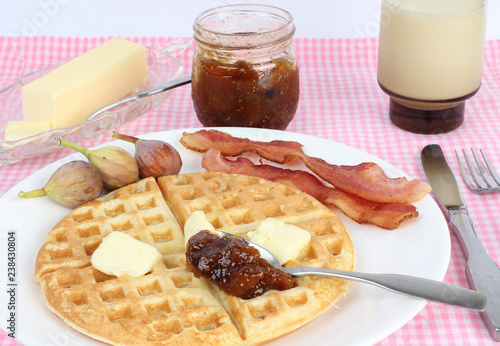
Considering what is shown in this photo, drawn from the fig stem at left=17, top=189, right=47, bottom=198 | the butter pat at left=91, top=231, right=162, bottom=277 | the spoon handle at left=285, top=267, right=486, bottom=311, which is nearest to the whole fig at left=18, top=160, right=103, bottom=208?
the fig stem at left=17, top=189, right=47, bottom=198

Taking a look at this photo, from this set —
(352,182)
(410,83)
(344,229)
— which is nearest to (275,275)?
(344,229)

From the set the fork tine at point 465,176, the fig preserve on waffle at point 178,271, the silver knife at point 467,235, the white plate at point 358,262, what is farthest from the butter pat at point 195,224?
the fork tine at point 465,176

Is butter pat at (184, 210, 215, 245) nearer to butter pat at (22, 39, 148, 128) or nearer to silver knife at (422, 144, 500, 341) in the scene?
→ silver knife at (422, 144, 500, 341)

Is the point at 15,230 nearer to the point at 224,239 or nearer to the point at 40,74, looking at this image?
the point at 224,239

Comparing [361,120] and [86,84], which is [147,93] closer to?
[86,84]

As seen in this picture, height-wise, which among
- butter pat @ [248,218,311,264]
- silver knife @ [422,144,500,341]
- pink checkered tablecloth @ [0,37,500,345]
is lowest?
pink checkered tablecloth @ [0,37,500,345]

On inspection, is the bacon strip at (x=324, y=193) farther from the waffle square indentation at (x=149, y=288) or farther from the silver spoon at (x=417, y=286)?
the waffle square indentation at (x=149, y=288)
